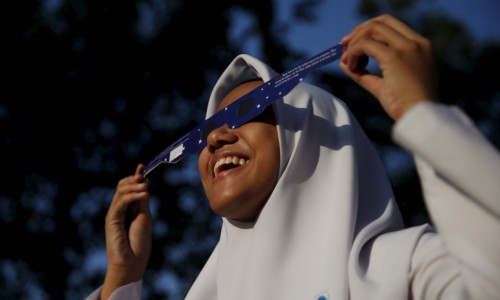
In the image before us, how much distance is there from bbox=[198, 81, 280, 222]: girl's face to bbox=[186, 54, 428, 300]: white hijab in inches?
1.9

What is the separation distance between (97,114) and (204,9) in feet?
7.43

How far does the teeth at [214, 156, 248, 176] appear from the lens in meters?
3.19

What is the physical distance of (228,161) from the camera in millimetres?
3238

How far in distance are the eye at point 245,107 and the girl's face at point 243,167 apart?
50mm

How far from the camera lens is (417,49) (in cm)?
241

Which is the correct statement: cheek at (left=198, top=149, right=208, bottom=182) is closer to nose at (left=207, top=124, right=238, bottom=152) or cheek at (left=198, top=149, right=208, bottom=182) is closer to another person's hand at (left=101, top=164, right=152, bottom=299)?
nose at (left=207, top=124, right=238, bottom=152)

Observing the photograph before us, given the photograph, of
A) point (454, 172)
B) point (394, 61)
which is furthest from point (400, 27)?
point (454, 172)

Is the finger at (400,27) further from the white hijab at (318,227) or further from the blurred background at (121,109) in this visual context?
the blurred background at (121,109)

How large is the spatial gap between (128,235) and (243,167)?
1043mm

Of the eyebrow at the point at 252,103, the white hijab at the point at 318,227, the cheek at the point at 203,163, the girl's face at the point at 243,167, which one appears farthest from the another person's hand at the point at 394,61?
the cheek at the point at 203,163

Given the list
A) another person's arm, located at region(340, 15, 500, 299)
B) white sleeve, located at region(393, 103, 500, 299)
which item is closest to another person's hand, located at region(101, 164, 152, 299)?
another person's arm, located at region(340, 15, 500, 299)

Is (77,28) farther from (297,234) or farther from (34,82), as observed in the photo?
(297,234)

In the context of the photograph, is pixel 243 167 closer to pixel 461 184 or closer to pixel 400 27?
pixel 400 27

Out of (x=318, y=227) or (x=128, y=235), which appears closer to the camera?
(x=318, y=227)
